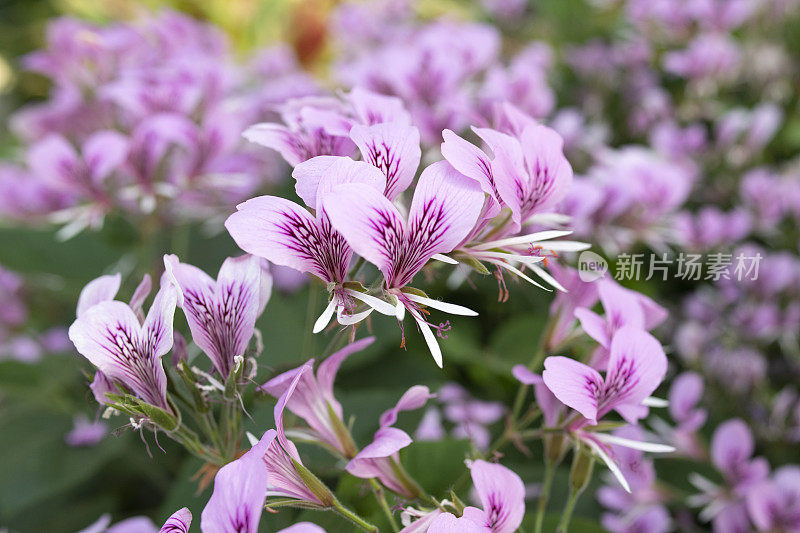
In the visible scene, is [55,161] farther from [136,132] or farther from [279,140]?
Answer: [279,140]

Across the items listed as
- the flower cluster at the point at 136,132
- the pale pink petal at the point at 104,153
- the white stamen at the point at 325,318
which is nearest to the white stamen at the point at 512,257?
the white stamen at the point at 325,318

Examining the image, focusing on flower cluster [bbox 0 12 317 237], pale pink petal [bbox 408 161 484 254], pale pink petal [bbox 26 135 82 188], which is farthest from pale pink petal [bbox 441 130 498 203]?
pale pink petal [bbox 26 135 82 188]

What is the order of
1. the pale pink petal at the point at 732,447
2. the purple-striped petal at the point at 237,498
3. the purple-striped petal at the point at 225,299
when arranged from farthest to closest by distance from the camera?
the pale pink petal at the point at 732,447, the purple-striped petal at the point at 225,299, the purple-striped petal at the point at 237,498

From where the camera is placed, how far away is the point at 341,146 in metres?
0.48

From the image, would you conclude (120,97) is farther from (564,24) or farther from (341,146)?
(564,24)

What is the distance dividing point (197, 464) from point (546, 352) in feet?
1.10

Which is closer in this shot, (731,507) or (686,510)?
(731,507)

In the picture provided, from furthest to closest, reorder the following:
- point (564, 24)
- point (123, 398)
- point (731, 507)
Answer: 1. point (564, 24)
2. point (731, 507)
3. point (123, 398)

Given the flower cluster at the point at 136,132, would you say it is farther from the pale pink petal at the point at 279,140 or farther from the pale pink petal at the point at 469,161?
the pale pink petal at the point at 469,161

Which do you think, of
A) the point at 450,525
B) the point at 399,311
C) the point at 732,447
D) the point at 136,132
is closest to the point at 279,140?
the point at 399,311

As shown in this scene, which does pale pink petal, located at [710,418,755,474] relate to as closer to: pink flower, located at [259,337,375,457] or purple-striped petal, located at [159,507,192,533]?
pink flower, located at [259,337,375,457]

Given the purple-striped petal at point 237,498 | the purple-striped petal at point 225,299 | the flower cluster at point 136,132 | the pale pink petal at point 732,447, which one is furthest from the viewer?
the flower cluster at point 136,132

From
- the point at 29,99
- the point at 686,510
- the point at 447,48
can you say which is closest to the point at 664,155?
the point at 447,48

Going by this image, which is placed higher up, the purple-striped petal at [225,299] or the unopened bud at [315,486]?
the purple-striped petal at [225,299]
